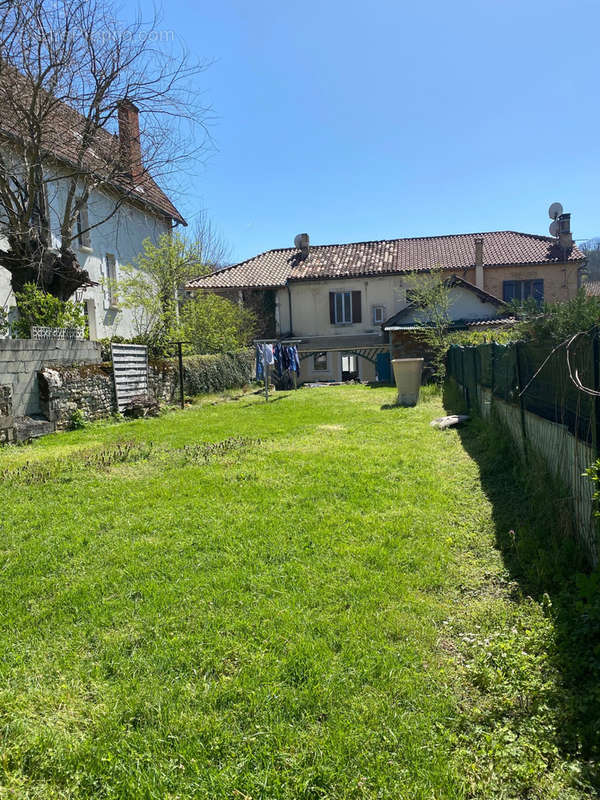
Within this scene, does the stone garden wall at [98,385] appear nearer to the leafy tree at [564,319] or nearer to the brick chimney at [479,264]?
the leafy tree at [564,319]

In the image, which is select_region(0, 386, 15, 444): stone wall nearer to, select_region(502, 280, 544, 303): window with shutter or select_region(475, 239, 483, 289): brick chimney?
select_region(475, 239, 483, 289): brick chimney

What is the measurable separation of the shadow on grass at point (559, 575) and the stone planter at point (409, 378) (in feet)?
21.9

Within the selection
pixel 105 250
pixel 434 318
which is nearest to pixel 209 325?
pixel 105 250

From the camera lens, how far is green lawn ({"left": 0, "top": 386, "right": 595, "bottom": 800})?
189cm

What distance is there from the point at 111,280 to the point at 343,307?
1266cm

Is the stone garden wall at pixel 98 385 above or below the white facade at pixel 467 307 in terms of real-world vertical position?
below

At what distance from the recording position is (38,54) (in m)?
10.0

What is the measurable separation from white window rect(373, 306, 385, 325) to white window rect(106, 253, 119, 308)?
13032 mm

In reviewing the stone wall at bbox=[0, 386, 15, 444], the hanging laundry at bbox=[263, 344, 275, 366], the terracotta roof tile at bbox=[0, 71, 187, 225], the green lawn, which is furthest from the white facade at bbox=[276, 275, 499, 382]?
the green lawn

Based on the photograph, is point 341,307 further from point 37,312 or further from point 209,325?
point 37,312

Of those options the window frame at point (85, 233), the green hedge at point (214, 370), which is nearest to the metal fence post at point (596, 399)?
the green hedge at point (214, 370)

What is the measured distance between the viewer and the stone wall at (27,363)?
910 centimetres

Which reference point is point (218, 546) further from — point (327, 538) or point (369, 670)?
point (369, 670)

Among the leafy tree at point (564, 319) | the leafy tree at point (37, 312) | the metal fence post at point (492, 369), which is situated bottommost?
the metal fence post at point (492, 369)
